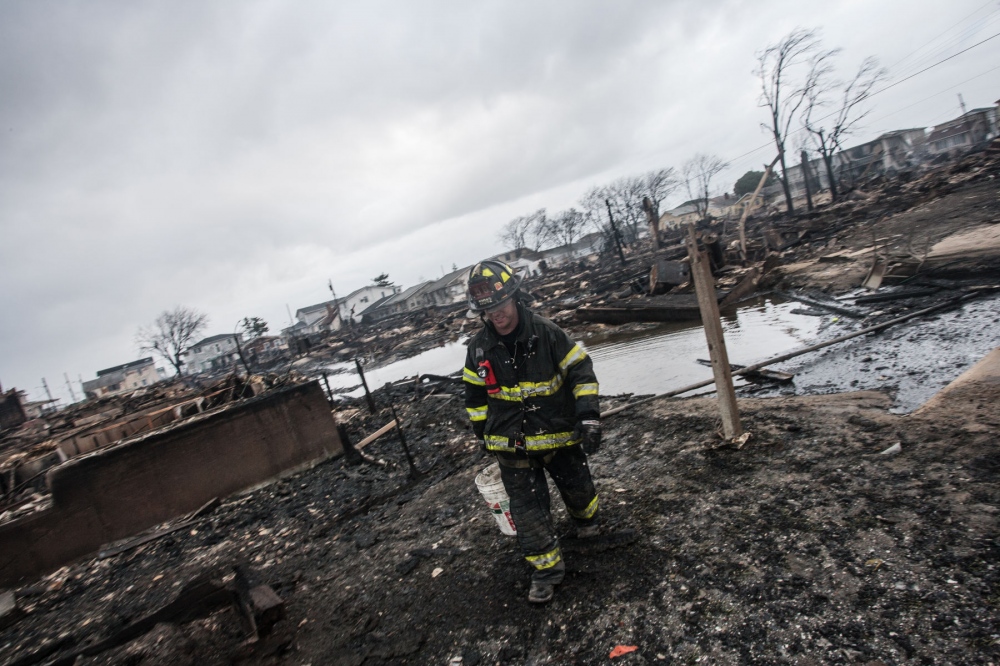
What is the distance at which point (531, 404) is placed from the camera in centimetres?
273

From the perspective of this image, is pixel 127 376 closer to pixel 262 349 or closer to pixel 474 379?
pixel 262 349

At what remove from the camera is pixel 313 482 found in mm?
6059

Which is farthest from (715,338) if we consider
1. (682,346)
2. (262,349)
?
(262,349)

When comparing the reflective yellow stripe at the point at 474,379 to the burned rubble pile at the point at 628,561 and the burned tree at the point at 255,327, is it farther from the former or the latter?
the burned tree at the point at 255,327

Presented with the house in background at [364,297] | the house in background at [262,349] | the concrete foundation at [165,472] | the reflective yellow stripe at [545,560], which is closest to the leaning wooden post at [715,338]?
the reflective yellow stripe at [545,560]

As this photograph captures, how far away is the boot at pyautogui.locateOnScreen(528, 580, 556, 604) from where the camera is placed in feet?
8.69

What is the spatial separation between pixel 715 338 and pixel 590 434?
70.9 inches

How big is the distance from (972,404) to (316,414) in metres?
7.16

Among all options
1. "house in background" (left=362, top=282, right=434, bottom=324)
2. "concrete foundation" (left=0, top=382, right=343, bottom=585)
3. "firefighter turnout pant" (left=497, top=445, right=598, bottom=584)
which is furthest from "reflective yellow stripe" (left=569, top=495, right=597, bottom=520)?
"house in background" (left=362, top=282, right=434, bottom=324)

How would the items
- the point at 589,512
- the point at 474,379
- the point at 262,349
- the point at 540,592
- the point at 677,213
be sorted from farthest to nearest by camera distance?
the point at 677,213 → the point at 262,349 → the point at 589,512 → the point at 474,379 → the point at 540,592

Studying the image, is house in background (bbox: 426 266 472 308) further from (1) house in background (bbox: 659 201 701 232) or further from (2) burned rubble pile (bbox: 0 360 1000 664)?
(2) burned rubble pile (bbox: 0 360 1000 664)

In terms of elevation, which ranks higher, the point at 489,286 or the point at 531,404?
the point at 489,286

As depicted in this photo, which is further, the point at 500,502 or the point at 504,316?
the point at 500,502

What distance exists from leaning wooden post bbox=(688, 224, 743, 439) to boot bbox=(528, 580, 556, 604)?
2.09m
